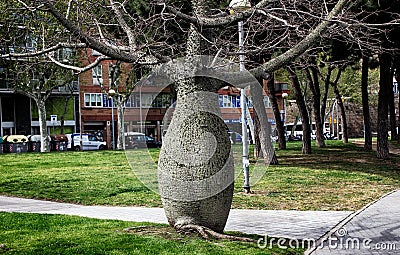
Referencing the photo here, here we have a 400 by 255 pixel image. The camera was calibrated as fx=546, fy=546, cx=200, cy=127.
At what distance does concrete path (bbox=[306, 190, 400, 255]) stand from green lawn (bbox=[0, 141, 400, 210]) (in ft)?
2.81

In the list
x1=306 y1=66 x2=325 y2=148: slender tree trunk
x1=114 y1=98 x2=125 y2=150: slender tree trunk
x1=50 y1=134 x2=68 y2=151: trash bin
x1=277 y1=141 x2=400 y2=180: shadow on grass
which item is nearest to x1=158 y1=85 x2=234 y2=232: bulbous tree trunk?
x1=277 y1=141 x2=400 y2=180: shadow on grass

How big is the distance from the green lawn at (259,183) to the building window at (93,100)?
29.9 meters

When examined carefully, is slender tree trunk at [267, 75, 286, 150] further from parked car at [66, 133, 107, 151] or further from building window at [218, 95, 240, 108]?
parked car at [66, 133, 107, 151]

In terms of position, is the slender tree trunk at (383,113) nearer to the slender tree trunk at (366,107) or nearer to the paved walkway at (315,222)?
the slender tree trunk at (366,107)

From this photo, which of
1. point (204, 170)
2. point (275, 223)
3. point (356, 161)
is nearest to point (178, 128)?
point (204, 170)

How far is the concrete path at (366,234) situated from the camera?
24.7 ft

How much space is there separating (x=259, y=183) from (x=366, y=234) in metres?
7.11

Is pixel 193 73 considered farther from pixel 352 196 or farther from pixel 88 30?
pixel 352 196

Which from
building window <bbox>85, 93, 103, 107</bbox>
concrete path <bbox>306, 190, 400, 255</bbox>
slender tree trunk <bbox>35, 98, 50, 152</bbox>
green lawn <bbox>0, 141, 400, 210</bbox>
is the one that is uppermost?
building window <bbox>85, 93, 103, 107</bbox>

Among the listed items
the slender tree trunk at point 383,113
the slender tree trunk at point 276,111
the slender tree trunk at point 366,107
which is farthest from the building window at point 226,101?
the slender tree trunk at point 366,107

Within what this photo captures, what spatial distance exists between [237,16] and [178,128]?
5.91ft

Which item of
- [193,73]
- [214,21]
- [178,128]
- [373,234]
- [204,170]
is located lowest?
[373,234]

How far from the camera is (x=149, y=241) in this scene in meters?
7.27

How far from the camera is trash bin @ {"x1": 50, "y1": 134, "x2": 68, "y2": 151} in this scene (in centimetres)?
4088
